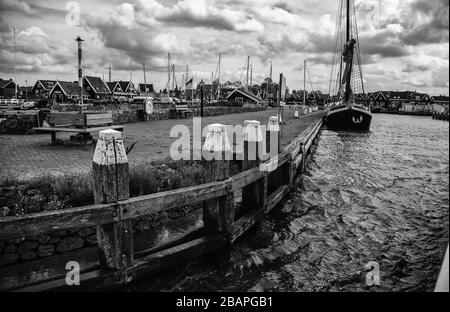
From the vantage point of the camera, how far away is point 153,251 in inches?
179

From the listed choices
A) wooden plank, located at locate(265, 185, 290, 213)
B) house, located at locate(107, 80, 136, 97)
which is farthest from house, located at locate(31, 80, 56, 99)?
wooden plank, located at locate(265, 185, 290, 213)

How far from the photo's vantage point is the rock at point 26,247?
424 cm

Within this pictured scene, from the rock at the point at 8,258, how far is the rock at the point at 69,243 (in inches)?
18.6

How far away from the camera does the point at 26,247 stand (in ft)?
14.0

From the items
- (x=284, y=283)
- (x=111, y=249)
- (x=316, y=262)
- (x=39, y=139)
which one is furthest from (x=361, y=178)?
(x=39, y=139)

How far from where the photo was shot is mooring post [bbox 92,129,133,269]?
11.4 ft

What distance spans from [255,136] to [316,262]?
2255mm

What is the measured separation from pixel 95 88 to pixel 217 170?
71.3m

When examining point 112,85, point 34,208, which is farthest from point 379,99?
point 34,208

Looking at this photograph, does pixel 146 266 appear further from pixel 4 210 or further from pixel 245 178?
pixel 4 210

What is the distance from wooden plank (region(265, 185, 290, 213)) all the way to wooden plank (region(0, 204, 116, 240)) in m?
3.58

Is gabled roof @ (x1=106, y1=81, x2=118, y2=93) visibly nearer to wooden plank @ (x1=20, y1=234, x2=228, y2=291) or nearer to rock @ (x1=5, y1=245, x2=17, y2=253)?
rock @ (x1=5, y1=245, x2=17, y2=253)
